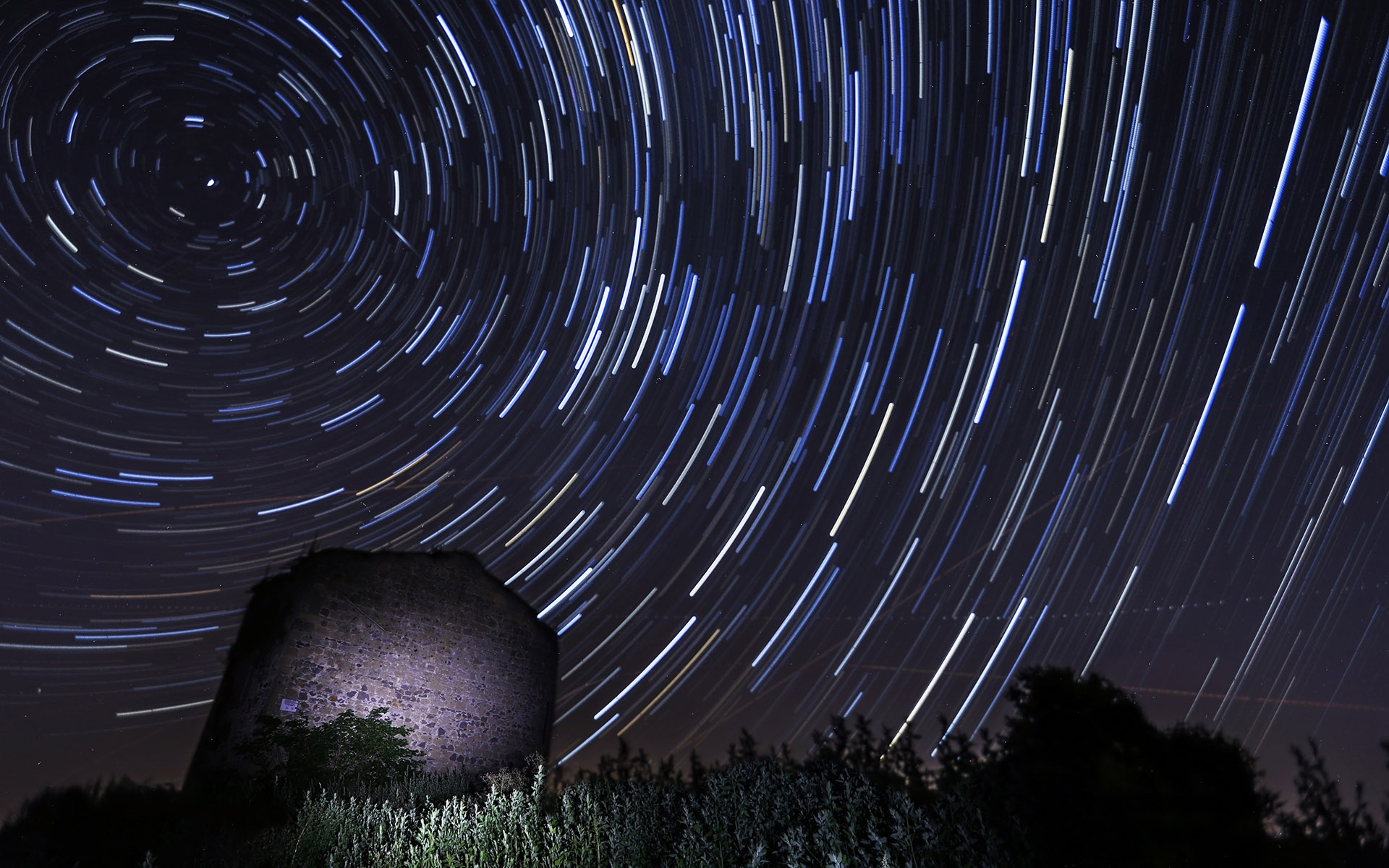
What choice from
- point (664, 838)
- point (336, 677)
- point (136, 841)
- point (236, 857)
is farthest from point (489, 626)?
point (664, 838)

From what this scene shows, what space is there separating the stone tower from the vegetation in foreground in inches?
92.3

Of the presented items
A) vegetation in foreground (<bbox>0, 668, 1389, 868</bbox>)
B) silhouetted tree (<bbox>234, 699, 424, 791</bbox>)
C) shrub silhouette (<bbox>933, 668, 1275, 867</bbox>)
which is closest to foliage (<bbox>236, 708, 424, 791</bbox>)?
silhouetted tree (<bbox>234, 699, 424, 791</bbox>)

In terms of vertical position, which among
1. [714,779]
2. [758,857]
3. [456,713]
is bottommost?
[758,857]

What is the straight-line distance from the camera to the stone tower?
11.6 metres

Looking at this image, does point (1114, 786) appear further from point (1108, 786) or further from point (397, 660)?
point (397, 660)

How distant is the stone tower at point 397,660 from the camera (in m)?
11.6

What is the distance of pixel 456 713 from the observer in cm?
1330

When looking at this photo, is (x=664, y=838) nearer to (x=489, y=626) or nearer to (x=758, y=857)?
(x=758, y=857)

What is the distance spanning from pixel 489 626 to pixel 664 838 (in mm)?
9879

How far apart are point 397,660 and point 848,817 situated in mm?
10821

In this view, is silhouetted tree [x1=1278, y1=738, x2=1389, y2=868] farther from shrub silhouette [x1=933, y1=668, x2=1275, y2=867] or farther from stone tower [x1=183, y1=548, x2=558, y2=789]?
stone tower [x1=183, y1=548, x2=558, y2=789]

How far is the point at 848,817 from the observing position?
488 centimetres

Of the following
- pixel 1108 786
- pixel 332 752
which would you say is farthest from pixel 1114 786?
pixel 332 752

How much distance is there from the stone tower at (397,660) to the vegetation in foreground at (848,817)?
234 cm
